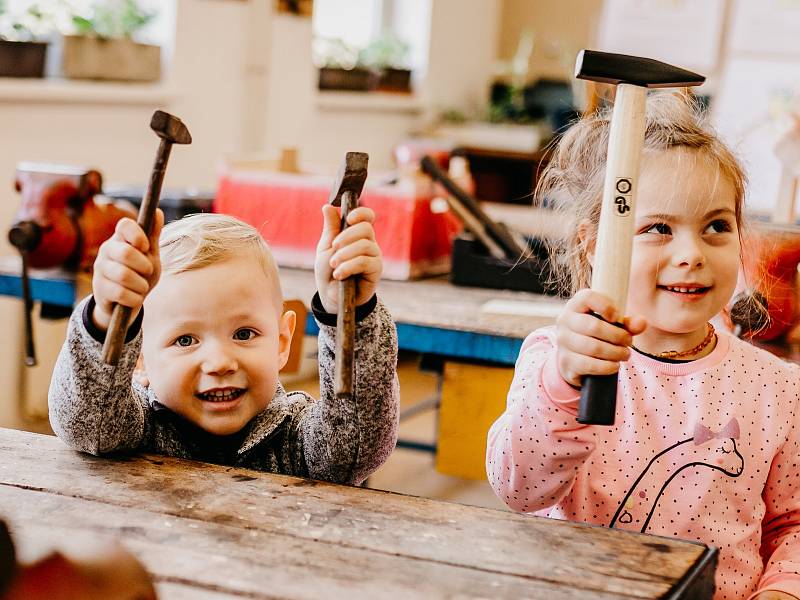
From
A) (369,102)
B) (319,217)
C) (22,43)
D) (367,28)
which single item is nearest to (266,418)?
(319,217)

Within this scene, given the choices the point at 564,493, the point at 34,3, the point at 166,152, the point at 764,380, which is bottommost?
the point at 564,493

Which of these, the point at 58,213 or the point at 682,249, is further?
the point at 58,213

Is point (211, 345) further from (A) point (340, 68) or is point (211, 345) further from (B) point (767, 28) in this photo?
(B) point (767, 28)

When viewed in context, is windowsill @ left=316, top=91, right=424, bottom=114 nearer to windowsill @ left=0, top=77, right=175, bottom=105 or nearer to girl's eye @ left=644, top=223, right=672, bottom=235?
windowsill @ left=0, top=77, right=175, bottom=105

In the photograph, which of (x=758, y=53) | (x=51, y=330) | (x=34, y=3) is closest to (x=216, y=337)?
(x=51, y=330)

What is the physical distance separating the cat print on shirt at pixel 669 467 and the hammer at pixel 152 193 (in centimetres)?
57

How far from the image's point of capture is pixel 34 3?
3.54 meters

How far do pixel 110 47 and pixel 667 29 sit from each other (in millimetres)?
3490

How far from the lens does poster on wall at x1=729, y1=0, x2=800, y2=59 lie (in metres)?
5.70

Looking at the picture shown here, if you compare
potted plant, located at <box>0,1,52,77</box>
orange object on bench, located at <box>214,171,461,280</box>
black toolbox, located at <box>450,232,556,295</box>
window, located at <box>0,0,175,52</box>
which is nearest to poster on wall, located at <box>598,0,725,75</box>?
window, located at <box>0,0,175,52</box>

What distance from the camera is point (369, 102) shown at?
5.55 metres

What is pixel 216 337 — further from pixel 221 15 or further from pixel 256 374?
pixel 221 15

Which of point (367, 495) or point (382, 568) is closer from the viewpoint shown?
point (382, 568)

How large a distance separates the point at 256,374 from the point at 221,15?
10.8 feet
